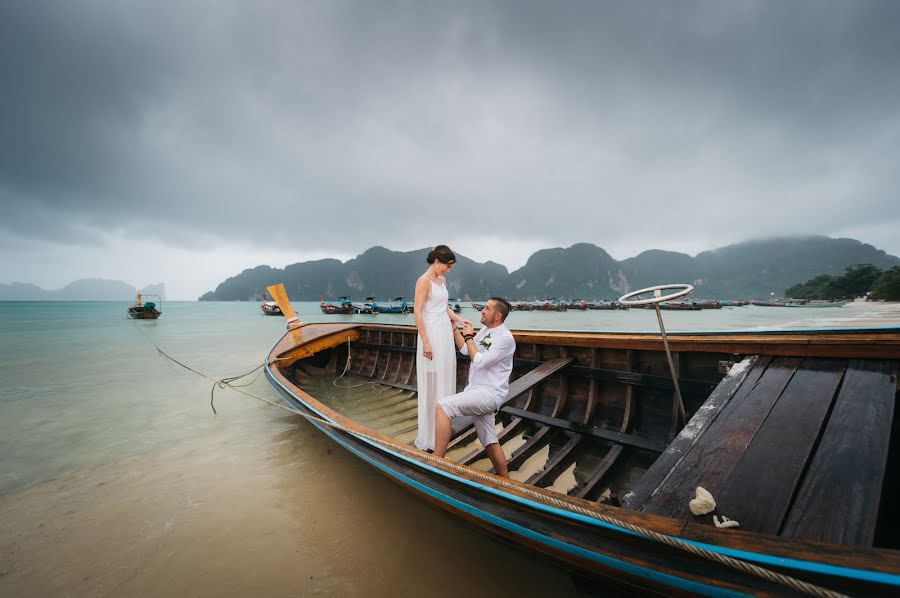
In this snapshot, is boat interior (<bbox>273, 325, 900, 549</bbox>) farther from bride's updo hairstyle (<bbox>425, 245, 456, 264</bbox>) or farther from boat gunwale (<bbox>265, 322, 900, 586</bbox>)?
bride's updo hairstyle (<bbox>425, 245, 456, 264</bbox>)

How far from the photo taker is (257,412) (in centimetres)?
617

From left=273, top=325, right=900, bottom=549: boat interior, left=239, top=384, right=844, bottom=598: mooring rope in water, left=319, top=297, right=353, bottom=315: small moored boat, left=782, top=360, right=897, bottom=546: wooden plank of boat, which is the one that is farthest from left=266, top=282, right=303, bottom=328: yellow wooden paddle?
left=319, top=297, right=353, bottom=315: small moored boat

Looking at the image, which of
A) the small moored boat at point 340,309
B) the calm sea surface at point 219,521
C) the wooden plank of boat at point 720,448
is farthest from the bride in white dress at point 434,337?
the small moored boat at point 340,309

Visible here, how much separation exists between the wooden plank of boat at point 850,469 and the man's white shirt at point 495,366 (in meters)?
1.70

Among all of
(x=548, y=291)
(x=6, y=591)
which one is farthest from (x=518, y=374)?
(x=548, y=291)

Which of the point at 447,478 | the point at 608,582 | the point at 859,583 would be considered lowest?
the point at 608,582

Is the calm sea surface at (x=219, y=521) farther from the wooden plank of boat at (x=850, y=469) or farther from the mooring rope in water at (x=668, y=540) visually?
the wooden plank of boat at (x=850, y=469)

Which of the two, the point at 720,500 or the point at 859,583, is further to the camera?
the point at 720,500

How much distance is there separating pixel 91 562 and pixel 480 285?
536 ft

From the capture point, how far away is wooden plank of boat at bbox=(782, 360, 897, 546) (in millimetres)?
1408

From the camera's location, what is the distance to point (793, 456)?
1.80 meters

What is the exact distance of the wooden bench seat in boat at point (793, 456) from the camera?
1.49m

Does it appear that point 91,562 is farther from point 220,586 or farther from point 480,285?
point 480,285

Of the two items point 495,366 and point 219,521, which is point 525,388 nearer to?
→ point 495,366
